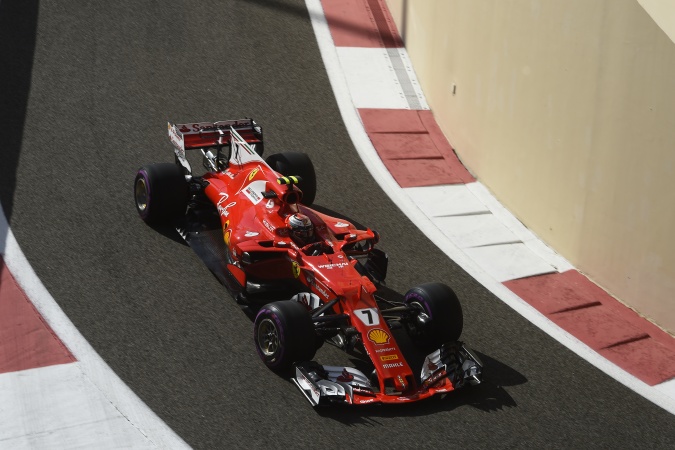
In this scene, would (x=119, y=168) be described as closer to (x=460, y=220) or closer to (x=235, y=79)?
(x=235, y=79)

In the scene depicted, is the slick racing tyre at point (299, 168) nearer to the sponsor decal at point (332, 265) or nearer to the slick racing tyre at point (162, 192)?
the slick racing tyre at point (162, 192)

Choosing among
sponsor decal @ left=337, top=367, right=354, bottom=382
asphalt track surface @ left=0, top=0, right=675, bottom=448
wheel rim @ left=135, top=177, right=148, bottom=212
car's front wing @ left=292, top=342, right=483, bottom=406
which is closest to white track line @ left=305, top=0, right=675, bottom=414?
asphalt track surface @ left=0, top=0, right=675, bottom=448

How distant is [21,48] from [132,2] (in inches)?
86.6

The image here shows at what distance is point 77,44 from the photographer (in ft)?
44.8

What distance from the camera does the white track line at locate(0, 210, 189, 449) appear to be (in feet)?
23.3

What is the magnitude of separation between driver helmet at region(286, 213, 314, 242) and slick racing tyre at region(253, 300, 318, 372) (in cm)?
108

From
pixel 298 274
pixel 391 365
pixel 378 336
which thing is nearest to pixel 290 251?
pixel 298 274

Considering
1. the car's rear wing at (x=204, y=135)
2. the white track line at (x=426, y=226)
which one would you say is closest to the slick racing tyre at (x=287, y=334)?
the white track line at (x=426, y=226)

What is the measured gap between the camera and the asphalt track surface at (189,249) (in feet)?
25.1

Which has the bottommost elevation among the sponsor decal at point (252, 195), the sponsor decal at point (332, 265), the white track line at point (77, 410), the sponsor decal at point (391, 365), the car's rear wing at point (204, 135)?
the white track line at point (77, 410)

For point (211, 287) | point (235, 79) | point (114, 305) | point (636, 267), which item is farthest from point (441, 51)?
point (114, 305)

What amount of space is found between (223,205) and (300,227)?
1194 millimetres

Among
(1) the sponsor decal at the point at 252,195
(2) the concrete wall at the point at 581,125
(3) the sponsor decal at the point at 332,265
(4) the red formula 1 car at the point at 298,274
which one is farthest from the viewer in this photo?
(1) the sponsor decal at the point at 252,195

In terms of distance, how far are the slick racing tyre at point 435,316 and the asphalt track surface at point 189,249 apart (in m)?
0.58
